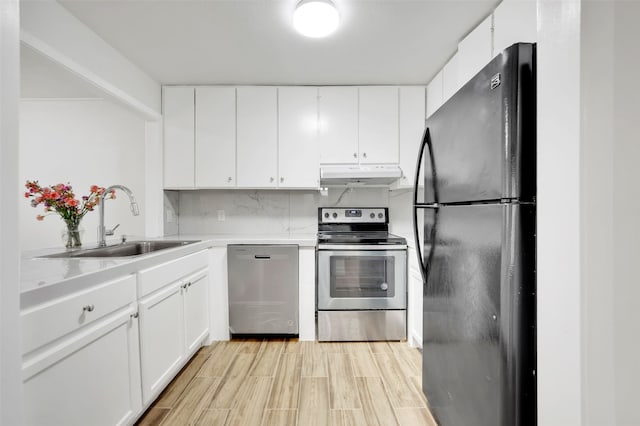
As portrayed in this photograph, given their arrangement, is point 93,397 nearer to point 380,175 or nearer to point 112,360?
point 112,360

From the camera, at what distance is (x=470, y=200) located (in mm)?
1082

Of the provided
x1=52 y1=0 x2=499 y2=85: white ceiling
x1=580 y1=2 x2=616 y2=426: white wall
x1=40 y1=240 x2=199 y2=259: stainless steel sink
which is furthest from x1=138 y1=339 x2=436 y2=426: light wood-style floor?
x1=52 y1=0 x2=499 y2=85: white ceiling

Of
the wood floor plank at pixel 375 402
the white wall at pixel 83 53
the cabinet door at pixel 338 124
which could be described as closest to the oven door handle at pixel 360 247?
the cabinet door at pixel 338 124

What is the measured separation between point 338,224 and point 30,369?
2.42 metres

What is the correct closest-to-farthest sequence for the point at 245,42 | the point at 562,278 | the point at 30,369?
the point at 562,278 < the point at 30,369 < the point at 245,42

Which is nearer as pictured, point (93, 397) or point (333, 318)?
point (93, 397)

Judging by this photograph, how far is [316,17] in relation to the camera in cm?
166

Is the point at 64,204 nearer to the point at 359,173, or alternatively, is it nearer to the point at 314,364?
the point at 314,364

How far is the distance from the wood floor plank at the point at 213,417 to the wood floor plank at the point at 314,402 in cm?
40

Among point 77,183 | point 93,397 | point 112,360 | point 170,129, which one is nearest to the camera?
point 93,397

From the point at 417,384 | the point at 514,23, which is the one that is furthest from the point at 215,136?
the point at 417,384

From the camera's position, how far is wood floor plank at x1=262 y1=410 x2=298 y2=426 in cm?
157

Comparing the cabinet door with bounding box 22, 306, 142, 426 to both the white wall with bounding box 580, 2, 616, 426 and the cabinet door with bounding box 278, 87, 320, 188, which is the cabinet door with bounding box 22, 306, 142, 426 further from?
the cabinet door with bounding box 278, 87, 320, 188

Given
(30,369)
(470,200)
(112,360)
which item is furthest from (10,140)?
(470,200)
